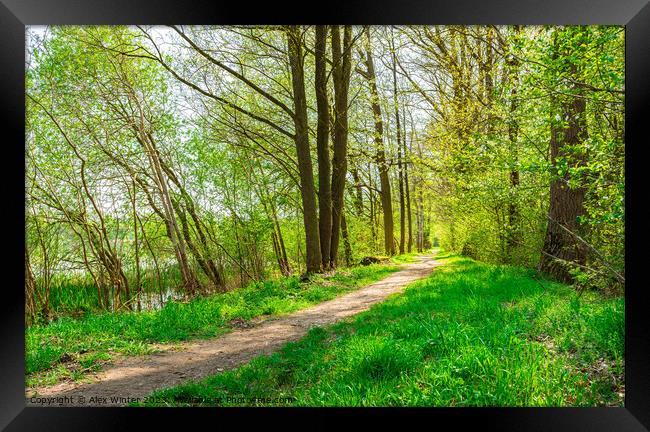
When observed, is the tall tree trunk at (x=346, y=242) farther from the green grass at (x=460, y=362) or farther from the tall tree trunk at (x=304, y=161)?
the green grass at (x=460, y=362)

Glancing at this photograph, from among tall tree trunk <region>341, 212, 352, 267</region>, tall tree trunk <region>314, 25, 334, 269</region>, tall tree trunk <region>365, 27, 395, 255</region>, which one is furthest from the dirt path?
tall tree trunk <region>341, 212, 352, 267</region>

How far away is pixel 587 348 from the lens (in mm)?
3125

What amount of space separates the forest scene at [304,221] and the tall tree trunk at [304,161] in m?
0.05

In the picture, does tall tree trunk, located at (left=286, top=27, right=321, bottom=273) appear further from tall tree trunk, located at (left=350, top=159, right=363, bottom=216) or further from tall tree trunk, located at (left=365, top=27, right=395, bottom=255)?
tall tree trunk, located at (left=350, top=159, right=363, bottom=216)

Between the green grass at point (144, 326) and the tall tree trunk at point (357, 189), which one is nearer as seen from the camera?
the green grass at point (144, 326)

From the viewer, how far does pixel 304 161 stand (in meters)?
8.72

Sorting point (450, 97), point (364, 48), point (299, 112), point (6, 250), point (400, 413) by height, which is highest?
point (364, 48)

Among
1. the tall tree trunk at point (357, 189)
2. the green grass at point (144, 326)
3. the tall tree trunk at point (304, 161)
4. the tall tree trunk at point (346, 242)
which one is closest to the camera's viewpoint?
the green grass at point (144, 326)

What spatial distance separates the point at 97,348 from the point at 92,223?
1.84 m

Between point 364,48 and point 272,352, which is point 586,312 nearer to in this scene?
point 272,352

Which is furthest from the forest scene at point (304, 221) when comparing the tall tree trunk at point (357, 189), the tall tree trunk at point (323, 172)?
the tall tree trunk at point (357, 189)
